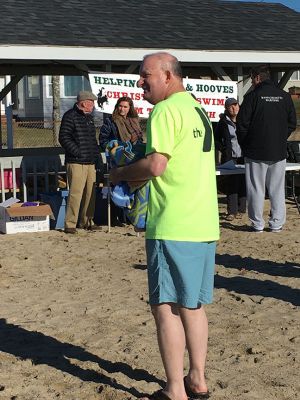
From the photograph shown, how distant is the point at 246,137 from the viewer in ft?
30.1

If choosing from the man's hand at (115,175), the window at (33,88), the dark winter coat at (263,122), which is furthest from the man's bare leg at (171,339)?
the window at (33,88)

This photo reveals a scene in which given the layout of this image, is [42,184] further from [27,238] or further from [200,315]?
[200,315]

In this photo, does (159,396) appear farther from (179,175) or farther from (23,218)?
(23,218)

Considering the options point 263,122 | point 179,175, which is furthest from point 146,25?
point 179,175

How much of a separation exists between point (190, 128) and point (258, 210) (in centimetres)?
578

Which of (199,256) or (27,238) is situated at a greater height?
(199,256)

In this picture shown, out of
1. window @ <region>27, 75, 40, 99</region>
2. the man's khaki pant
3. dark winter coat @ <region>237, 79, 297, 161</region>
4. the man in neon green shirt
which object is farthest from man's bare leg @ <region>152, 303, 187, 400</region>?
window @ <region>27, 75, 40, 99</region>

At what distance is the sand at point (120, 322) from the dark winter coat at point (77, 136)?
1.13 metres

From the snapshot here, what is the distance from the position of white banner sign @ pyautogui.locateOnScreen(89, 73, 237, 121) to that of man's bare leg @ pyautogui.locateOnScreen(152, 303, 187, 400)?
294 inches

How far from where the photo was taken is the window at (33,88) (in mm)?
34416

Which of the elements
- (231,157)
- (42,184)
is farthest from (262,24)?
(42,184)

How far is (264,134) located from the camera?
356 inches

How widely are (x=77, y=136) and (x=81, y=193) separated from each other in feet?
2.34

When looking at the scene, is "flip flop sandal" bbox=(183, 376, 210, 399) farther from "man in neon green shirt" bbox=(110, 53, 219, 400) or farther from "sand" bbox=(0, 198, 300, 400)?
"man in neon green shirt" bbox=(110, 53, 219, 400)
